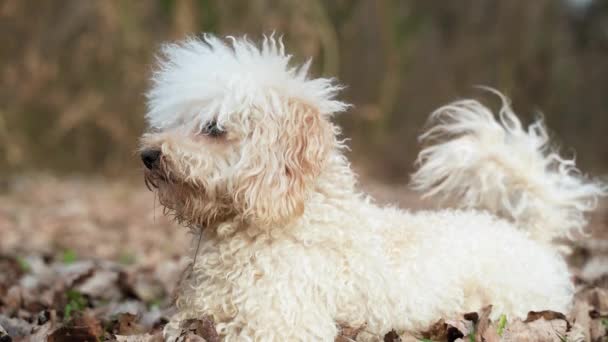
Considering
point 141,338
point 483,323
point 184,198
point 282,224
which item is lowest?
point 141,338

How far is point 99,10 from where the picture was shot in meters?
13.7

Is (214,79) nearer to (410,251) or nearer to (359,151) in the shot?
(410,251)

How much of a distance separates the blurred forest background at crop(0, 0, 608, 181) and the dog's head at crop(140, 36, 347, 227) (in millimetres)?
8659

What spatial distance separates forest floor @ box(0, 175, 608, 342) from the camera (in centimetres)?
386

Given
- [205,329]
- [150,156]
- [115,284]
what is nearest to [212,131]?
[150,156]

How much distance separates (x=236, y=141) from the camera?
360cm

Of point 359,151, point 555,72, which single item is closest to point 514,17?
point 555,72

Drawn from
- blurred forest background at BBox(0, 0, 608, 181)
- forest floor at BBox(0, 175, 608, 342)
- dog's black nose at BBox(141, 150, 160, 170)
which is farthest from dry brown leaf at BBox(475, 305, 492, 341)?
blurred forest background at BBox(0, 0, 608, 181)

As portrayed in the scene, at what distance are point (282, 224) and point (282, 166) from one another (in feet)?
0.83

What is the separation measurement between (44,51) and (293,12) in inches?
180

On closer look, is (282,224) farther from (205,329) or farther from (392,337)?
(392,337)

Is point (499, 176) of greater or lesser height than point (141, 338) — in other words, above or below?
above

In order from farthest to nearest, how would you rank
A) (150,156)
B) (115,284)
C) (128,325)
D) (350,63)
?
(350,63) < (115,284) < (128,325) < (150,156)

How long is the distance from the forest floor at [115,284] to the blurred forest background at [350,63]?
3.30 meters
